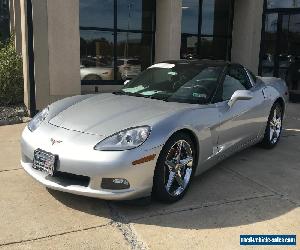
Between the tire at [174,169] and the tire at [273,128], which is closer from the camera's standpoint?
the tire at [174,169]

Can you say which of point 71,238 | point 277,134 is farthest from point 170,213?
point 277,134

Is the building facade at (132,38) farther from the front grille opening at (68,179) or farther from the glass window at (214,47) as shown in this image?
the front grille opening at (68,179)

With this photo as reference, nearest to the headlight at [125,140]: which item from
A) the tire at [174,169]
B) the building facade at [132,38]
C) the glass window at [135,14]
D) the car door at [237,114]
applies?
the tire at [174,169]

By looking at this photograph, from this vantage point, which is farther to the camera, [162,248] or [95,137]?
[95,137]

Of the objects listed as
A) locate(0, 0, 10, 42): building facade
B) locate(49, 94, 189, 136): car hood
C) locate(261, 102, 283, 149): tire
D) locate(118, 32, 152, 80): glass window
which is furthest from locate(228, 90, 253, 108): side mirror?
locate(0, 0, 10, 42): building facade

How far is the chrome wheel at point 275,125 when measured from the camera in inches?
231

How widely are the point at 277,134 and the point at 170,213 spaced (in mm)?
3217

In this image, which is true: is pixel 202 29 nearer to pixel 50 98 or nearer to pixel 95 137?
pixel 50 98

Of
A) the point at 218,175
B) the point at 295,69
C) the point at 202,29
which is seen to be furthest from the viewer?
the point at 202,29

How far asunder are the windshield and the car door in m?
0.18

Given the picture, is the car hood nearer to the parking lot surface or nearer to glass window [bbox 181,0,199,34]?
the parking lot surface

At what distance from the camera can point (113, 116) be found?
3.80m

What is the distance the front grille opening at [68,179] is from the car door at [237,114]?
1.68 m

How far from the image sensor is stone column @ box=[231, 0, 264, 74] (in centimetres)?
1175
